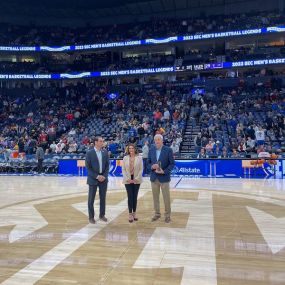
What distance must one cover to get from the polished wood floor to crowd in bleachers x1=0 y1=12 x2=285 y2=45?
26.8 m

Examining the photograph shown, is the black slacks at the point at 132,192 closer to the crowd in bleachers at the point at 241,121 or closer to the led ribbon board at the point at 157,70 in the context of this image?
the crowd in bleachers at the point at 241,121

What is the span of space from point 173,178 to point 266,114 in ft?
35.6

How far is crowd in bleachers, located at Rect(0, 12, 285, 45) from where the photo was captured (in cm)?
3331

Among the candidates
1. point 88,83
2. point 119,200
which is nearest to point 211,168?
point 119,200

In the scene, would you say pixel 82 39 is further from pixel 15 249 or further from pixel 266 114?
pixel 15 249

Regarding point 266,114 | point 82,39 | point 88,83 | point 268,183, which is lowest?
point 268,183

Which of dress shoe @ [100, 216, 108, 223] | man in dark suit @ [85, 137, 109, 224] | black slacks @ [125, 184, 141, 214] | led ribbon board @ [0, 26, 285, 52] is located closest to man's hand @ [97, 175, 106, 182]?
man in dark suit @ [85, 137, 109, 224]

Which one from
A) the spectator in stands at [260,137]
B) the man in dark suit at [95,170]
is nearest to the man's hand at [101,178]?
the man in dark suit at [95,170]

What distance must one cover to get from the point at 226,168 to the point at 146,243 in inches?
429

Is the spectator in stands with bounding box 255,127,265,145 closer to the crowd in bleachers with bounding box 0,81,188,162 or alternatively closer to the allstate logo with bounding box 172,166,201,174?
the crowd in bleachers with bounding box 0,81,188,162

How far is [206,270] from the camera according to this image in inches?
179

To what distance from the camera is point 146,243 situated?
5723 millimetres

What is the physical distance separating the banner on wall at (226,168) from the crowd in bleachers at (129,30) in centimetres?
1968

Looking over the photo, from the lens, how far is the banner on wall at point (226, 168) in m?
15.4
